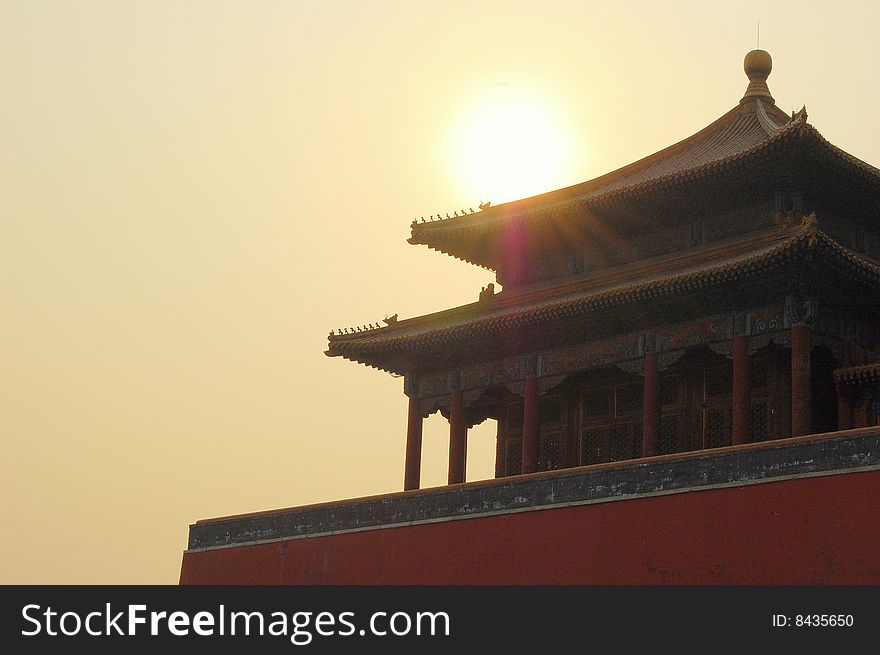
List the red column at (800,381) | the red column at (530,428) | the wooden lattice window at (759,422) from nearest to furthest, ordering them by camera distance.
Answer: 1. the red column at (800,381)
2. the wooden lattice window at (759,422)
3. the red column at (530,428)

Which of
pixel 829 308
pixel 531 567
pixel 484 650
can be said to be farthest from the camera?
pixel 829 308

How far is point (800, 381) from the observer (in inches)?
836

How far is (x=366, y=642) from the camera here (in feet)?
61.8

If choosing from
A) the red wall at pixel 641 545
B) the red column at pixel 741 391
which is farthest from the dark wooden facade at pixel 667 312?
the red wall at pixel 641 545

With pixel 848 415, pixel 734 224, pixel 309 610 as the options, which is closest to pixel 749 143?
pixel 734 224

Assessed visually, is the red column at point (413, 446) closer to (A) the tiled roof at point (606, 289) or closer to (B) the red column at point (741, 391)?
(A) the tiled roof at point (606, 289)

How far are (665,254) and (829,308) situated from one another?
3.23 m

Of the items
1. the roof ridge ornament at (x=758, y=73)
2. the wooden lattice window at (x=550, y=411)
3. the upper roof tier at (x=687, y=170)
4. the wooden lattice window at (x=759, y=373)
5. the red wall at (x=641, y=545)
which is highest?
the roof ridge ornament at (x=758, y=73)

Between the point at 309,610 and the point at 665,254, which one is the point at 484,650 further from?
the point at 665,254

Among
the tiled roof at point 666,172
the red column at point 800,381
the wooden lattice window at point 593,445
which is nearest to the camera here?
the red column at point 800,381

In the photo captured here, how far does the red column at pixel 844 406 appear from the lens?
850 inches

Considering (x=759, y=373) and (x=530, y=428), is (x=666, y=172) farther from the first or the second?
(x=530, y=428)

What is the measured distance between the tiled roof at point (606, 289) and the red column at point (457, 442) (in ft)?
3.69

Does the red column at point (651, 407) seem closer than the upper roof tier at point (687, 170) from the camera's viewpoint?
Yes
